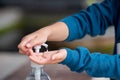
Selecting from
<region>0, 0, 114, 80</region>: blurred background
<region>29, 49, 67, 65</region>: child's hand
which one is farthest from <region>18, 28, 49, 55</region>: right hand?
<region>0, 0, 114, 80</region>: blurred background

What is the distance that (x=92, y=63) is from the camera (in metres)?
0.78

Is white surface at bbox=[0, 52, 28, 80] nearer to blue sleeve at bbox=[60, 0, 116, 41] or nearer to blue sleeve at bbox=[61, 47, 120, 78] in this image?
blue sleeve at bbox=[60, 0, 116, 41]

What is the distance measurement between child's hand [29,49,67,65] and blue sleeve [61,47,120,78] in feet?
0.05

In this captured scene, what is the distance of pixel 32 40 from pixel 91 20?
243mm

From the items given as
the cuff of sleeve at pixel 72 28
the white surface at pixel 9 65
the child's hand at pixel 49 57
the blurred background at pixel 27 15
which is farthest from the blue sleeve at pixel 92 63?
the blurred background at pixel 27 15

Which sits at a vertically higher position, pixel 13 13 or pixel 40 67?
pixel 13 13

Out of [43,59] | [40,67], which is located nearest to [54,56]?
[43,59]

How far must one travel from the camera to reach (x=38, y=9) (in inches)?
126

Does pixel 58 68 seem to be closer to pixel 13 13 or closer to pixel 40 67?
pixel 40 67

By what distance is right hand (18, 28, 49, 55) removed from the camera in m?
0.83

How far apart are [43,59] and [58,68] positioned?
17.0 inches

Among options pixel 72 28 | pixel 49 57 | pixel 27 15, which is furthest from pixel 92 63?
pixel 27 15

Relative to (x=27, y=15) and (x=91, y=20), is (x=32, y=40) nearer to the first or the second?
(x=91, y=20)

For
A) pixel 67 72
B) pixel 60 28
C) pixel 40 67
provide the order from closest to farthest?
pixel 40 67 < pixel 60 28 < pixel 67 72
